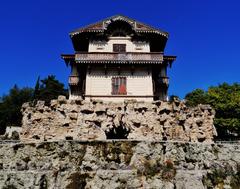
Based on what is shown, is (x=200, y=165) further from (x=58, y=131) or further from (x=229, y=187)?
(x=58, y=131)

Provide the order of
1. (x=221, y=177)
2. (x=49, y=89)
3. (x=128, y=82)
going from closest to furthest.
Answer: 1. (x=221, y=177)
2. (x=128, y=82)
3. (x=49, y=89)

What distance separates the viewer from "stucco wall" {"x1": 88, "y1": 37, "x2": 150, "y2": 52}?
35031 mm

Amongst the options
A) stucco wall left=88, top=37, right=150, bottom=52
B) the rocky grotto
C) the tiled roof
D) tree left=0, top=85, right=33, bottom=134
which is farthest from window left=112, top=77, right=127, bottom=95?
tree left=0, top=85, right=33, bottom=134

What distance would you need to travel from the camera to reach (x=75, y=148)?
533 inches

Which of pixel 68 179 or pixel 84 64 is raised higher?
pixel 84 64

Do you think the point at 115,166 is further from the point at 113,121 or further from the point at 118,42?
the point at 118,42

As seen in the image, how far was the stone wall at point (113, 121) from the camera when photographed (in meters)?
23.6

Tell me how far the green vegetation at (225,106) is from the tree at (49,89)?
1139 inches

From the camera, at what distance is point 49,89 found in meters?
61.5

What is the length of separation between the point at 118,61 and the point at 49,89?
32.5 meters

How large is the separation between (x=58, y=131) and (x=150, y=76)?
13961mm

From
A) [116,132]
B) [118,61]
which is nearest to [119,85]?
[118,61]

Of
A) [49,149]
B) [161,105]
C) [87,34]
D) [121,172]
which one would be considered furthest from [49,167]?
[87,34]

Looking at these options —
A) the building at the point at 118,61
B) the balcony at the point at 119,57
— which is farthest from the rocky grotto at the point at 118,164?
the balcony at the point at 119,57
